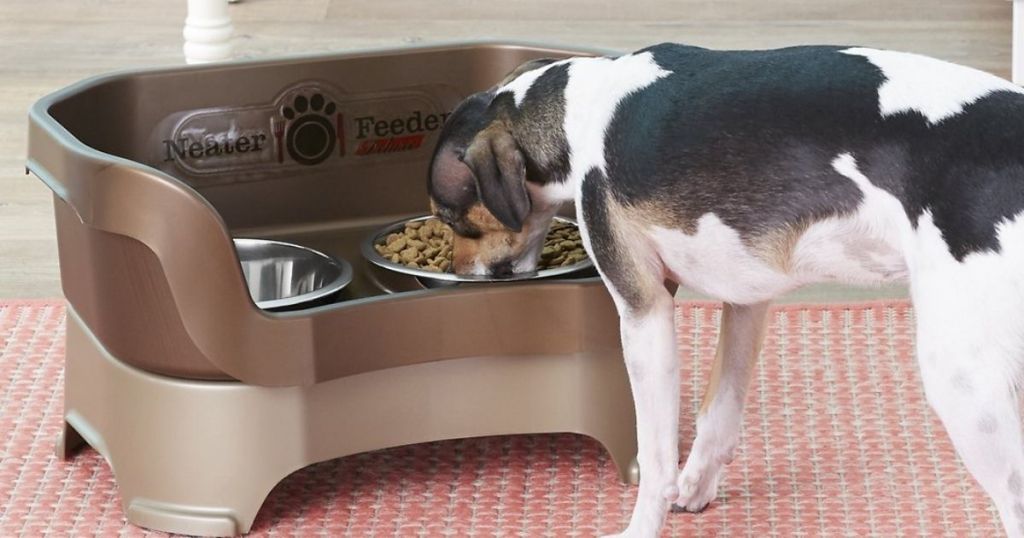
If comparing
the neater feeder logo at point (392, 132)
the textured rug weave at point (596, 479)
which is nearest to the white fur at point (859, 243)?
the textured rug weave at point (596, 479)

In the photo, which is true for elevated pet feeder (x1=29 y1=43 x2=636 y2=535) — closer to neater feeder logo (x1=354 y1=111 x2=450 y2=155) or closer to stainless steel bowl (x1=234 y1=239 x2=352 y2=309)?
stainless steel bowl (x1=234 y1=239 x2=352 y2=309)

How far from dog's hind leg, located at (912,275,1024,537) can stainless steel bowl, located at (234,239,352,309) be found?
80 cm

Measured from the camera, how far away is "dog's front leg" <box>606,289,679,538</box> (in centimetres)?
148

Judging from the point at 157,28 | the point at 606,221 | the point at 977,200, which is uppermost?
the point at 977,200

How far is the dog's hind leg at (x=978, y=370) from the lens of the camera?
124 cm

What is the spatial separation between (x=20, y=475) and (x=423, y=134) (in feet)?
2.27

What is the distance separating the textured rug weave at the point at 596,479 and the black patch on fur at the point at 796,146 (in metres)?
0.43

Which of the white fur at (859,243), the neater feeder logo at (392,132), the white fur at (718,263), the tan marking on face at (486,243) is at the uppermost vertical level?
the white fur at (859,243)

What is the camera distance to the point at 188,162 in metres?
Result: 2.02

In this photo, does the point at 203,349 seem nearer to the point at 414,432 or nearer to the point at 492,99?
the point at 414,432

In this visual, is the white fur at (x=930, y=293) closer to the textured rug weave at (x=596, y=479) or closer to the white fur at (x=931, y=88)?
the white fur at (x=931, y=88)

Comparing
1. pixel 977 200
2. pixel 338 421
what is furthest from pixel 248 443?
pixel 977 200

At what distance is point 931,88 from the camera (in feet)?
4.30

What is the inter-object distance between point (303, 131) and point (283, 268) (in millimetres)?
217
